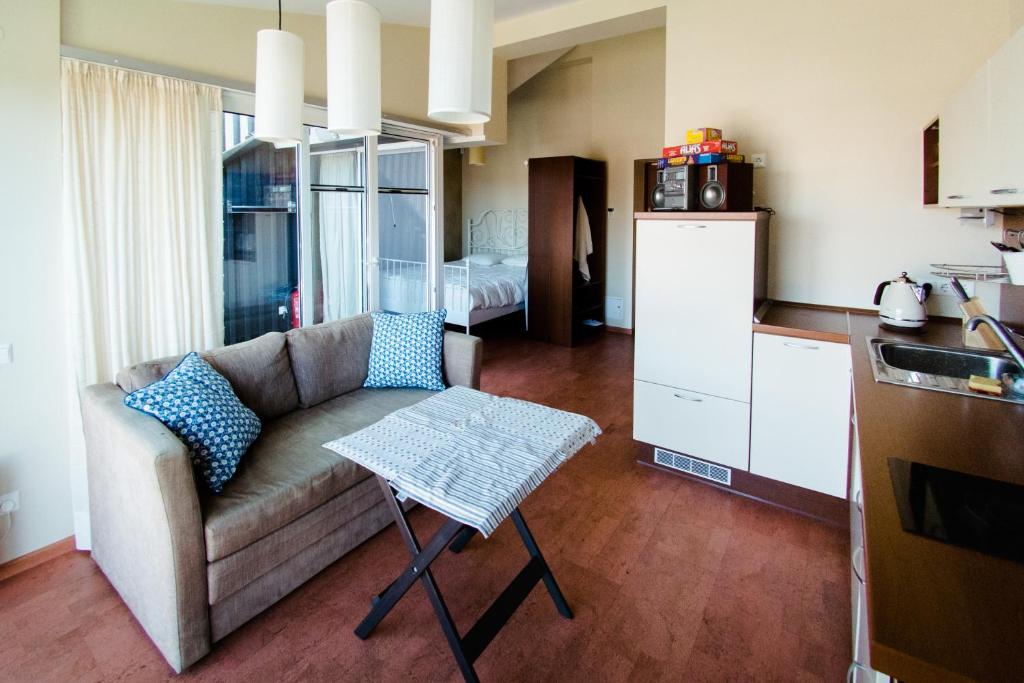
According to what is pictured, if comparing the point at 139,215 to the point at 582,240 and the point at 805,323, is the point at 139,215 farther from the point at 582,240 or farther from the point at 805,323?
the point at 582,240

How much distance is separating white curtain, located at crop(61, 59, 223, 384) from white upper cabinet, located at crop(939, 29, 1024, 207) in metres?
3.30

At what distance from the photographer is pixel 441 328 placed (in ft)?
10.6

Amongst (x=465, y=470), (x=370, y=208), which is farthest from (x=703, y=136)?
(x=370, y=208)

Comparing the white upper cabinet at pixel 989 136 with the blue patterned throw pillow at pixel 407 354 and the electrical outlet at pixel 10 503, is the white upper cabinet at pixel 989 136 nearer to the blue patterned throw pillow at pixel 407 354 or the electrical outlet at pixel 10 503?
the blue patterned throw pillow at pixel 407 354

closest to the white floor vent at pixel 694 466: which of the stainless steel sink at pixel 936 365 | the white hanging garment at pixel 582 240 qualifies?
the stainless steel sink at pixel 936 365

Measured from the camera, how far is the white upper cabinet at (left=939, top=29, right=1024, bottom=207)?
5.34ft

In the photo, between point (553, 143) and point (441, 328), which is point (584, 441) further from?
point (553, 143)

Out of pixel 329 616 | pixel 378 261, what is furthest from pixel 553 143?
pixel 329 616

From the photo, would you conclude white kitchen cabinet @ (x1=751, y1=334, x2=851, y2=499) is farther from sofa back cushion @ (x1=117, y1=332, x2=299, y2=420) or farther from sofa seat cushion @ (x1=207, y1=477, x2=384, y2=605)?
sofa back cushion @ (x1=117, y1=332, x2=299, y2=420)

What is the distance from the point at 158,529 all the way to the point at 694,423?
246 centimetres

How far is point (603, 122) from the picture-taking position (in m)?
6.60

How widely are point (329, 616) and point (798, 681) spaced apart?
1.62m

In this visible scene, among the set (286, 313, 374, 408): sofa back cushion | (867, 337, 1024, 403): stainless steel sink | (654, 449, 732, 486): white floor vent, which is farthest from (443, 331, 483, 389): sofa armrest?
(867, 337, 1024, 403): stainless steel sink

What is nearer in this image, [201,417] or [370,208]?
[201,417]
